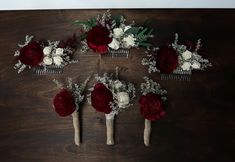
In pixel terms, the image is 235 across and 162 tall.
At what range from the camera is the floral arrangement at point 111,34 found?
128cm

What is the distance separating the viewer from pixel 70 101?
1.28m

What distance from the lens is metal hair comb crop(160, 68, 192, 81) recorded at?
4.36ft

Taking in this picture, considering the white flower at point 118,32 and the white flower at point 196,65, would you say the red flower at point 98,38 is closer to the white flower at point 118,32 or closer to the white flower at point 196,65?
the white flower at point 118,32

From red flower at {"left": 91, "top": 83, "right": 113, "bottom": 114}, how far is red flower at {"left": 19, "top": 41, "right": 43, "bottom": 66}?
0.84ft

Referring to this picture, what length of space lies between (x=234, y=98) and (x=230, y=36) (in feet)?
0.82

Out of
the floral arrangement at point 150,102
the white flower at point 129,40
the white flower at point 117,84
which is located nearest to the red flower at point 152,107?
the floral arrangement at point 150,102

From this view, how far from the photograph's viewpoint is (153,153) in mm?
1322

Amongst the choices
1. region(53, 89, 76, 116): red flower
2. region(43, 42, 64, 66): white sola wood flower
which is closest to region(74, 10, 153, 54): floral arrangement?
region(43, 42, 64, 66): white sola wood flower

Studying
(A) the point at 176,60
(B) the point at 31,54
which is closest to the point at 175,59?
(A) the point at 176,60

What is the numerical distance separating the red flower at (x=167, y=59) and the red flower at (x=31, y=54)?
0.46 meters

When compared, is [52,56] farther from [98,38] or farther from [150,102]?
[150,102]

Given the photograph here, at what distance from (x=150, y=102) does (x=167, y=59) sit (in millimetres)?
173

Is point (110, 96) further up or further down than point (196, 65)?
further down

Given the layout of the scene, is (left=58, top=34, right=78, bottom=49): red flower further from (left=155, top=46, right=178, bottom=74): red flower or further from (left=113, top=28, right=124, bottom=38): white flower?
(left=155, top=46, right=178, bottom=74): red flower
